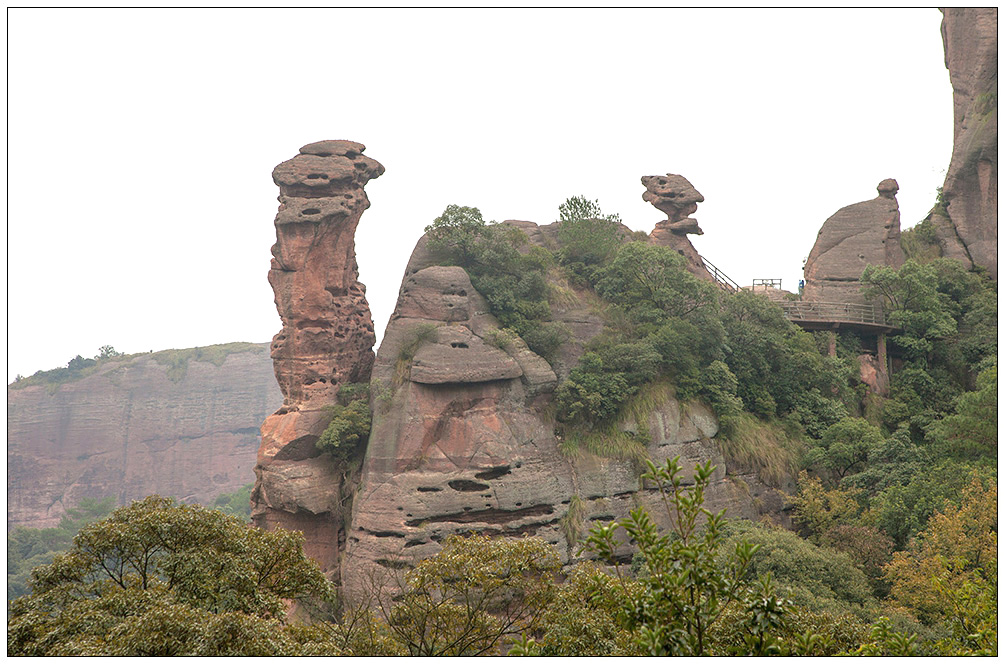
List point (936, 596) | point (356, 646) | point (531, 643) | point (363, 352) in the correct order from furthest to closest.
Answer: point (363, 352) → point (936, 596) → point (356, 646) → point (531, 643)

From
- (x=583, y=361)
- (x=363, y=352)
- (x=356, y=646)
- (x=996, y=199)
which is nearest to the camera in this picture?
(x=356, y=646)

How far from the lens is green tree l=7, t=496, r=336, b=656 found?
37.0 ft

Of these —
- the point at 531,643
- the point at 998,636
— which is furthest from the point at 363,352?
the point at 998,636

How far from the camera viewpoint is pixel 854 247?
3619 centimetres

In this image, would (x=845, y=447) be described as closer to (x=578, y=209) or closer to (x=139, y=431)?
(x=578, y=209)

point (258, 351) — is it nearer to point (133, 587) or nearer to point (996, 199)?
point (996, 199)

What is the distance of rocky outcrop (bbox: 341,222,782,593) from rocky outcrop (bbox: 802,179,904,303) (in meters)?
10.9

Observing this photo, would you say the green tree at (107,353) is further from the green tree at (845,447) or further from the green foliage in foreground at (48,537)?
the green tree at (845,447)

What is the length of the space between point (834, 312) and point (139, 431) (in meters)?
69.9

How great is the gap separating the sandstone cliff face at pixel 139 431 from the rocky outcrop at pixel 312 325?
184ft

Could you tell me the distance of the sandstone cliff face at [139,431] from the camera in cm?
7894

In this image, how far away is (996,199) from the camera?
116 feet

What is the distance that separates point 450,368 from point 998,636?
53.2 ft

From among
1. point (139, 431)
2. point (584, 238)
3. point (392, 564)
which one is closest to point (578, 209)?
point (584, 238)
